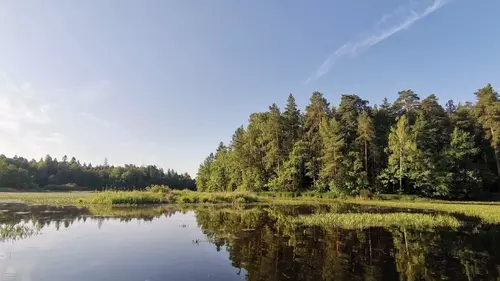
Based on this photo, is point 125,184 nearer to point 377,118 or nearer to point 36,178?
point 36,178

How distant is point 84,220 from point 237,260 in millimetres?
17005

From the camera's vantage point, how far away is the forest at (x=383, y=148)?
5209cm

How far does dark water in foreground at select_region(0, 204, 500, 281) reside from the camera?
1090cm

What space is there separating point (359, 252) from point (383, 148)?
49.7 meters

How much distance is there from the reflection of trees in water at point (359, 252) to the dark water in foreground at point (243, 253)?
4 centimetres

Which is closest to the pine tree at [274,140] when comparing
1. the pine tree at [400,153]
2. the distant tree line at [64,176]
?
the pine tree at [400,153]

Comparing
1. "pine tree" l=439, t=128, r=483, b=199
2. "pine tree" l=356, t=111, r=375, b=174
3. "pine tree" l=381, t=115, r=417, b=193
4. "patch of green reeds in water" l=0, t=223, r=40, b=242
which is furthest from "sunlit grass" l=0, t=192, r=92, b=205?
"pine tree" l=439, t=128, r=483, b=199

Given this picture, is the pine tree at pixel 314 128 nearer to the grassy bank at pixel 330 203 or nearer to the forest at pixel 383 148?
the forest at pixel 383 148

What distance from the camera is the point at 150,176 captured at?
168000 millimetres

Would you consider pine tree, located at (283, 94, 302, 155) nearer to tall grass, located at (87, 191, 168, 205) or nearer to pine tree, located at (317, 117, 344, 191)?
pine tree, located at (317, 117, 344, 191)

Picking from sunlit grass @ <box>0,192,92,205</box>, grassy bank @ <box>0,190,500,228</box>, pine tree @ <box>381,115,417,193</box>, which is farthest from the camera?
pine tree @ <box>381,115,417,193</box>

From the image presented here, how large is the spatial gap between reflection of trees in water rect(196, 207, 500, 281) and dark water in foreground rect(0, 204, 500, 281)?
0.04 m

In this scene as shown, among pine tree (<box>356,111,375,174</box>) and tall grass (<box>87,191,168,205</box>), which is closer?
tall grass (<box>87,191,168,205</box>)

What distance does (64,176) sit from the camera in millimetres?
131250
